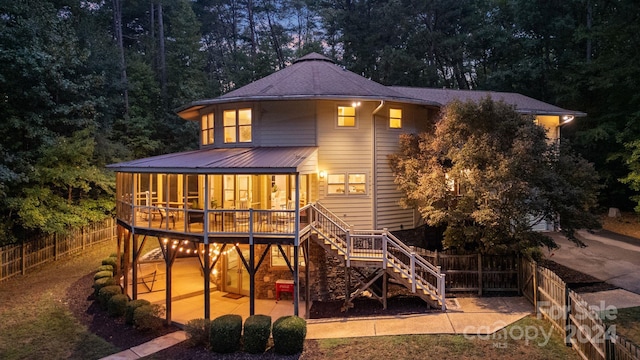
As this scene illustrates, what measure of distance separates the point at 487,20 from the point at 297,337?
1373 inches

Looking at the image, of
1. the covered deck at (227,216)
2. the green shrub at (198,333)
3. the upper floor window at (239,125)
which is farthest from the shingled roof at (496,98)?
the green shrub at (198,333)

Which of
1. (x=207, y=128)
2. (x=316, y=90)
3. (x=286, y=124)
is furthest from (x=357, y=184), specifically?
(x=207, y=128)

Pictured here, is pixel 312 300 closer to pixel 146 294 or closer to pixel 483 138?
pixel 146 294

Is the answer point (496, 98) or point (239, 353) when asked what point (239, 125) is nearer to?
point (239, 353)

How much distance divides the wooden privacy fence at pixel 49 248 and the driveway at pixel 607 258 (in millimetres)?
23185

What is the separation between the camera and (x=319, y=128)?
49.9 ft

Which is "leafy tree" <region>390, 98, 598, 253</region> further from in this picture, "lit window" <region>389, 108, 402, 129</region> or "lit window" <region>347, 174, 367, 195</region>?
"lit window" <region>389, 108, 402, 129</region>

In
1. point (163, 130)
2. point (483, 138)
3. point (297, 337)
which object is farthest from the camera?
point (163, 130)

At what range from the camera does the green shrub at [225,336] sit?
10.4 metres

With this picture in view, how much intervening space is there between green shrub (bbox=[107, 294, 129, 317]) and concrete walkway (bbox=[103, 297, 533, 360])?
2245mm

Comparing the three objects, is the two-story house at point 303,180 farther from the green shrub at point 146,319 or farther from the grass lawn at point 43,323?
the grass lawn at point 43,323

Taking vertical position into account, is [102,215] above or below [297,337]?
above

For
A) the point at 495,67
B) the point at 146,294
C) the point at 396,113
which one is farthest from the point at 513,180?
the point at 495,67

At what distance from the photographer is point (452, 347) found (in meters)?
9.90
